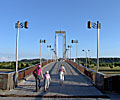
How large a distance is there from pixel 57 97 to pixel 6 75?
3.30 metres

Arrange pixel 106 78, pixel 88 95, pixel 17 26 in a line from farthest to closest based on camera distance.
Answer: pixel 17 26 < pixel 106 78 < pixel 88 95

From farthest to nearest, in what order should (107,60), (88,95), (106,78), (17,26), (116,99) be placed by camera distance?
(107,60), (17,26), (106,78), (88,95), (116,99)

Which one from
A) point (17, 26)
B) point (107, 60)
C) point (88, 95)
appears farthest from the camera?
point (107, 60)

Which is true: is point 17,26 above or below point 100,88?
above

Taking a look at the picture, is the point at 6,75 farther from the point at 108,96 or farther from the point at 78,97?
the point at 108,96

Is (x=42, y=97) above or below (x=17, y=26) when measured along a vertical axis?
below

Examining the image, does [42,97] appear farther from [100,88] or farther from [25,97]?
[100,88]

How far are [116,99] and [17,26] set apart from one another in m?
7.87

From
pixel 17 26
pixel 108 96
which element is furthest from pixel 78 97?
pixel 17 26

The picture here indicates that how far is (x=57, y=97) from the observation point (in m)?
8.23

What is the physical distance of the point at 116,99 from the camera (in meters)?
7.86

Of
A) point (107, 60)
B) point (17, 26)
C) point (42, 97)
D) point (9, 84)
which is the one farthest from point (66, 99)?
point (107, 60)

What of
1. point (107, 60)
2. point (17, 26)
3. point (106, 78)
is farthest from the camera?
point (107, 60)

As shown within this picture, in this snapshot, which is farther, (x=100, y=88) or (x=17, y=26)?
(x=17, y=26)
